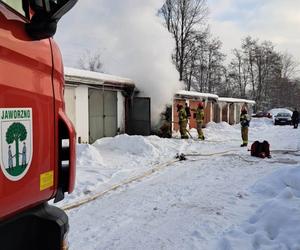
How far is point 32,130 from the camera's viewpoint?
238 centimetres

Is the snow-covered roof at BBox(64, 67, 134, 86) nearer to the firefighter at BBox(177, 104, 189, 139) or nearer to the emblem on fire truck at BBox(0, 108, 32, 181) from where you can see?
the firefighter at BBox(177, 104, 189, 139)

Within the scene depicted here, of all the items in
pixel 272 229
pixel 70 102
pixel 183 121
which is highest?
pixel 70 102

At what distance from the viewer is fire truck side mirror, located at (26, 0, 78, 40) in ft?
7.52

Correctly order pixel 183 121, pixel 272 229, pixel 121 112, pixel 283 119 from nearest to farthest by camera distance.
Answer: pixel 272 229, pixel 121 112, pixel 183 121, pixel 283 119

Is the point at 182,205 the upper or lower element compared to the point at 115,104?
lower

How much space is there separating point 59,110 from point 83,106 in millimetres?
12951

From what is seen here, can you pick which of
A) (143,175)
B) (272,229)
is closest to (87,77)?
(143,175)

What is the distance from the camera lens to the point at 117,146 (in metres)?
14.8

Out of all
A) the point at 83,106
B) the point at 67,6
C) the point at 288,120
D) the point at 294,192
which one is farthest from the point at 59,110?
the point at 288,120

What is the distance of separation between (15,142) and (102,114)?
592 inches

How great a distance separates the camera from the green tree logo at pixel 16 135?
216 cm

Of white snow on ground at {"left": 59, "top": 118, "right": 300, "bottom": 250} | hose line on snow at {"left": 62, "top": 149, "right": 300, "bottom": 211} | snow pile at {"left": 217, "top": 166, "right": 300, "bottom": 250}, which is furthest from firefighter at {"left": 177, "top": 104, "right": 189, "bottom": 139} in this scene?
snow pile at {"left": 217, "top": 166, "right": 300, "bottom": 250}

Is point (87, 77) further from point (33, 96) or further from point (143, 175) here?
point (33, 96)

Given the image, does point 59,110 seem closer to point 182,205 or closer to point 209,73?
point 182,205
